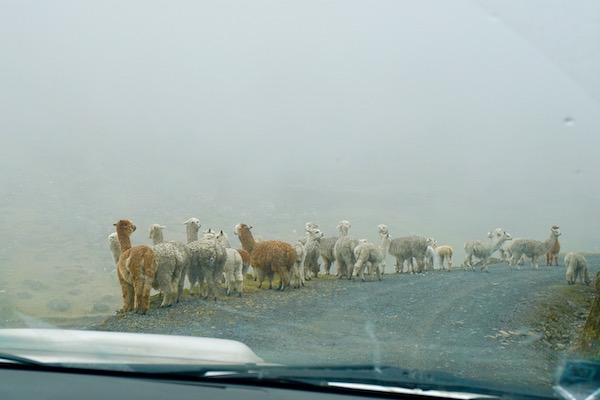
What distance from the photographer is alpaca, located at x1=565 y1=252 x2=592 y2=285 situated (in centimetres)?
612

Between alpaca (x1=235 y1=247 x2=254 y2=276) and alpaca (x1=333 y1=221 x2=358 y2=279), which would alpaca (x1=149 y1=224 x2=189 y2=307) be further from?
alpaca (x1=333 y1=221 x2=358 y2=279)

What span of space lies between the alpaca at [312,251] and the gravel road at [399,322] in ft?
2.93

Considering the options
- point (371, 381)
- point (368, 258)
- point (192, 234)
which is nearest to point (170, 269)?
point (192, 234)

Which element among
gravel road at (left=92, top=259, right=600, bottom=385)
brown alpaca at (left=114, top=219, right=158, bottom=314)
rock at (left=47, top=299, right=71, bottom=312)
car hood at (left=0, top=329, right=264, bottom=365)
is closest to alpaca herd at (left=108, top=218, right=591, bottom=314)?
brown alpaca at (left=114, top=219, right=158, bottom=314)

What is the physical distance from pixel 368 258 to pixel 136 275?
2802 mm

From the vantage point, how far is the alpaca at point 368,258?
7621 mm

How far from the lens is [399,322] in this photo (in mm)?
5473

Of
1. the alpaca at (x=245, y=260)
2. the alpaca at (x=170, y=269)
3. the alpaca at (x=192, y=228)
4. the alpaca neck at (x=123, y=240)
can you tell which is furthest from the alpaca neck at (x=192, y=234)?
the alpaca neck at (x=123, y=240)

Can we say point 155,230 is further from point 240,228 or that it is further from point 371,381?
point 371,381

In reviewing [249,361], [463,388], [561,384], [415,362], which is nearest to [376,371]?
[463,388]

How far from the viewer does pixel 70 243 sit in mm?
7047

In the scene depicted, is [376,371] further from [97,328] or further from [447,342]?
[97,328]

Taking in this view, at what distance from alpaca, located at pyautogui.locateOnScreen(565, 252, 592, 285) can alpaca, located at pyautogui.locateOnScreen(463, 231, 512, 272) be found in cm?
94

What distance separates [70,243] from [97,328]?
6.38ft
